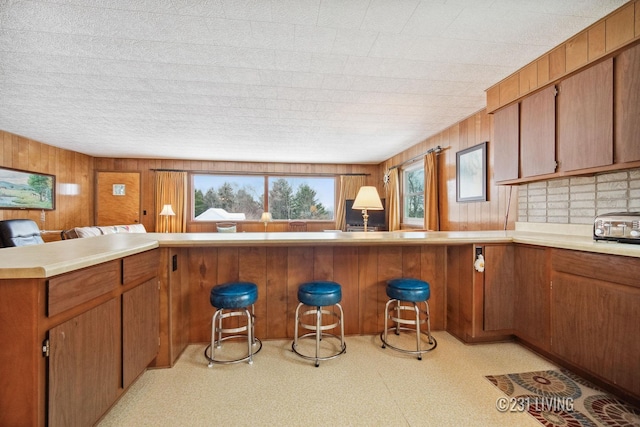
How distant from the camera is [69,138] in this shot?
4.59 meters

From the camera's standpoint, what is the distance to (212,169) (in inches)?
262

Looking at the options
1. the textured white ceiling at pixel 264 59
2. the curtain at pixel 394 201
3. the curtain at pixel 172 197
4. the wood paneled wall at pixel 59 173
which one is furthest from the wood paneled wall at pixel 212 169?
the textured white ceiling at pixel 264 59

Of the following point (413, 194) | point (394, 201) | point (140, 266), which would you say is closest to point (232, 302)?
point (140, 266)

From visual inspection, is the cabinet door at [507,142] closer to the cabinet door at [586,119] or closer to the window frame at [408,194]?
the cabinet door at [586,119]

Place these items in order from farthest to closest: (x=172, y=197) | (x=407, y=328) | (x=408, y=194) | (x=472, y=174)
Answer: (x=172, y=197) → (x=408, y=194) → (x=472, y=174) → (x=407, y=328)

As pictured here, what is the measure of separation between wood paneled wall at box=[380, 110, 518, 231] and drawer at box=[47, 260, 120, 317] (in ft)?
11.3

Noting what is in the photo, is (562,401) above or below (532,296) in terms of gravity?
below

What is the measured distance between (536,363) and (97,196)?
8072mm

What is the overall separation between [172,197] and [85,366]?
589cm

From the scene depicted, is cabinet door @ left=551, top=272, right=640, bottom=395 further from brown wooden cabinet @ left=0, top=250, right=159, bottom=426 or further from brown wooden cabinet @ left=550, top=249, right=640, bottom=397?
brown wooden cabinet @ left=0, top=250, right=159, bottom=426

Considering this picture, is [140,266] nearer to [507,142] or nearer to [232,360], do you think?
[232,360]

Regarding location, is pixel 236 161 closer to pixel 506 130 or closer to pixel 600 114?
pixel 506 130

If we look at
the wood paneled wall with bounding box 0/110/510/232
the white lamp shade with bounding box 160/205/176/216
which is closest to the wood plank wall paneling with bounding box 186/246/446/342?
the wood paneled wall with bounding box 0/110/510/232

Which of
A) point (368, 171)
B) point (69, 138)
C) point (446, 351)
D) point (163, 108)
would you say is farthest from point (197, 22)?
point (368, 171)
